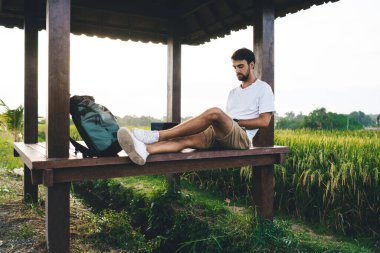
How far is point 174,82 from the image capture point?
226 inches

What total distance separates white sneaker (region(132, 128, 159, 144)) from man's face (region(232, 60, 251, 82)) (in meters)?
1.28

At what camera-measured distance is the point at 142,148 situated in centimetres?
298

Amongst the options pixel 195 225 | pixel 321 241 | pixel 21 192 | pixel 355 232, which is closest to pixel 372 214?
pixel 355 232

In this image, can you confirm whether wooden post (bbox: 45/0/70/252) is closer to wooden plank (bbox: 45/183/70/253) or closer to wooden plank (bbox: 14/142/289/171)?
wooden plank (bbox: 45/183/70/253)

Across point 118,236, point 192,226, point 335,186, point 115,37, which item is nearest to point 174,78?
point 115,37

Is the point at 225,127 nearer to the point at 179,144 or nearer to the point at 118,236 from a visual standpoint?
the point at 179,144

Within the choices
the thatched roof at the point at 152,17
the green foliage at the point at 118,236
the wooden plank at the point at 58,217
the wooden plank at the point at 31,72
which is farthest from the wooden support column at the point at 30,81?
the wooden plank at the point at 58,217

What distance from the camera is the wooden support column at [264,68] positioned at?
4.12 m

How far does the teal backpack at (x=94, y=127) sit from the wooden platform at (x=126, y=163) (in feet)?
0.30

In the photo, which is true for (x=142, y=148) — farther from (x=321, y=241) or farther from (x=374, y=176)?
(x=374, y=176)

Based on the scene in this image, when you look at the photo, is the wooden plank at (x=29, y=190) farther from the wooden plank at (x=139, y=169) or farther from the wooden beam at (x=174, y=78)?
the wooden plank at (x=139, y=169)

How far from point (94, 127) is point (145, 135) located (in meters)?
0.44

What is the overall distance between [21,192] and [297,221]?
4391mm

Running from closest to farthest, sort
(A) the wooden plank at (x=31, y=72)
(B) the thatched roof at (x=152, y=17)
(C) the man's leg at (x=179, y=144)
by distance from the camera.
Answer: (C) the man's leg at (x=179, y=144), (A) the wooden plank at (x=31, y=72), (B) the thatched roof at (x=152, y=17)
